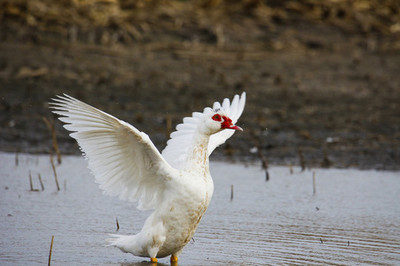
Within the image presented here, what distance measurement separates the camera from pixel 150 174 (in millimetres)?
6426

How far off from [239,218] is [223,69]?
754cm

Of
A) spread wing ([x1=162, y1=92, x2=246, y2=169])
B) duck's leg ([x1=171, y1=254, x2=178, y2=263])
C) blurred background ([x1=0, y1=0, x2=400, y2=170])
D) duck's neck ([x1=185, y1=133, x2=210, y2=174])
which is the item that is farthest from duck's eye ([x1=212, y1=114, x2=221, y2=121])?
blurred background ([x1=0, y1=0, x2=400, y2=170])

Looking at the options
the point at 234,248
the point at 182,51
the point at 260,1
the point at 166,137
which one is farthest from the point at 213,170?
the point at 260,1

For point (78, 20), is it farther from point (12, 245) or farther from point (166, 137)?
point (12, 245)

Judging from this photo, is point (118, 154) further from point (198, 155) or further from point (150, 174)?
point (198, 155)

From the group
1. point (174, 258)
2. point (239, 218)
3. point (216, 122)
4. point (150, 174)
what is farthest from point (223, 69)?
point (150, 174)

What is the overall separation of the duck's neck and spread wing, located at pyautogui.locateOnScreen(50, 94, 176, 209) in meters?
0.18

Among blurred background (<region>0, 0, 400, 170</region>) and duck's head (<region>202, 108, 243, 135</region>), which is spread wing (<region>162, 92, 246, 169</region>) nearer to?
duck's head (<region>202, 108, 243, 135</region>)

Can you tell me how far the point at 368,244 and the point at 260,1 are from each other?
430 inches

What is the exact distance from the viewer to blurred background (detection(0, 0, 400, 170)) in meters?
12.5

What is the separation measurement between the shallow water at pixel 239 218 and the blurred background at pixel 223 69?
124 centimetres

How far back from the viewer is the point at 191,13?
16.6 meters

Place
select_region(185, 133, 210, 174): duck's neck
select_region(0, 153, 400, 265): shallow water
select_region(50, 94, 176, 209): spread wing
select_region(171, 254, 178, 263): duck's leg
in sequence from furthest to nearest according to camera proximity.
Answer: select_region(0, 153, 400, 265): shallow water < select_region(171, 254, 178, 263): duck's leg < select_region(185, 133, 210, 174): duck's neck < select_region(50, 94, 176, 209): spread wing

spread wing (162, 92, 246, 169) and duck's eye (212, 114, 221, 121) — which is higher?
duck's eye (212, 114, 221, 121)
